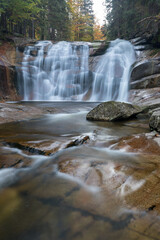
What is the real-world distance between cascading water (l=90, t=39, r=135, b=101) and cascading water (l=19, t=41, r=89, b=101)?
4.02 feet

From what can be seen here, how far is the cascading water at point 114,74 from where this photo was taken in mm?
12078

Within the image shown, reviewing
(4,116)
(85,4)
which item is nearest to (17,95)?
(4,116)

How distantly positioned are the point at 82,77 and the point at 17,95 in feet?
18.4

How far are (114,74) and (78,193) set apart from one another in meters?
12.5

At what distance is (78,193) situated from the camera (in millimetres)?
1807

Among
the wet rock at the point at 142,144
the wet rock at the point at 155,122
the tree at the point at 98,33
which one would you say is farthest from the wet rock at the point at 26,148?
the tree at the point at 98,33

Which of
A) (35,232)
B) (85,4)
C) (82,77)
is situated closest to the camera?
(35,232)

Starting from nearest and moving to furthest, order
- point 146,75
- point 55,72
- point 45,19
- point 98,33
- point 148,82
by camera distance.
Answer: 1. point 148,82
2. point 146,75
3. point 55,72
4. point 45,19
5. point 98,33

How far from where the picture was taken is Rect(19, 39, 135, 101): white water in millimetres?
12658

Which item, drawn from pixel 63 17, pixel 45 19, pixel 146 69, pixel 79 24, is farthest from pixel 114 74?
pixel 79 24

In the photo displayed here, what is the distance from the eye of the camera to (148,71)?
11.0 meters

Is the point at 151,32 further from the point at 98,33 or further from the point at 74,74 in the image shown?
the point at 98,33

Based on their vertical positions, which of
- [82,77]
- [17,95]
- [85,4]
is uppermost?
[85,4]

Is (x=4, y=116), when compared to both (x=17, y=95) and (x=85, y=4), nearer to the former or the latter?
(x=17, y=95)
